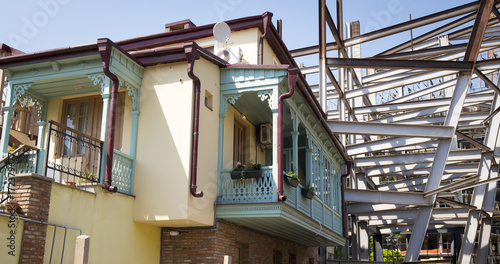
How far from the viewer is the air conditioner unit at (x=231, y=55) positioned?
645 inches

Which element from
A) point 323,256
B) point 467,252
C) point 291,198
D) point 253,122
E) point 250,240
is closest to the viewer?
point 291,198

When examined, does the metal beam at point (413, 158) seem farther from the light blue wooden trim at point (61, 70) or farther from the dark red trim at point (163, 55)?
the light blue wooden trim at point (61, 70)

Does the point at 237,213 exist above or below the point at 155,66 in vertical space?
below

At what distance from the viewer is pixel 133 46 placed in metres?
18.1

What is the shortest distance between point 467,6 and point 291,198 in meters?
13.0

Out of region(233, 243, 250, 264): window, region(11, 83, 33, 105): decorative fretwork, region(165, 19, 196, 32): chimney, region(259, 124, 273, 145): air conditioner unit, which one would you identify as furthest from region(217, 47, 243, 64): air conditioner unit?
region(11, 83, 33, 105): decorative fretwork

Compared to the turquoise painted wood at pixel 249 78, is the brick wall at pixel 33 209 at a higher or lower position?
lower

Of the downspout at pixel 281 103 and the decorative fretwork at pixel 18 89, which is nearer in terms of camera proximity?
the downspout at pixel 281 103

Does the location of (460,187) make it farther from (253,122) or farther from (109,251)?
(109,251)

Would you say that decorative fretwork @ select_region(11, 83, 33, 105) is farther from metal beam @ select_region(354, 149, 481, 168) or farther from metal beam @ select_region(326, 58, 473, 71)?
metal beam @ select_region(354, 149, 481, 168)

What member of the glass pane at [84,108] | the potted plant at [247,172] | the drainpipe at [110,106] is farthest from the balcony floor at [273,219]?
the glass pane at [84,108]

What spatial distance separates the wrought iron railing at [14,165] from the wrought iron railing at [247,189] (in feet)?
14.4

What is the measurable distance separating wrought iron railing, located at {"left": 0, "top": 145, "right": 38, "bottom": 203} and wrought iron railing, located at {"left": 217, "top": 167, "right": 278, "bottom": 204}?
14.4ft

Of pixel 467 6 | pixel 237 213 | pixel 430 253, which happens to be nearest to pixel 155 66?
pixel 237 213
